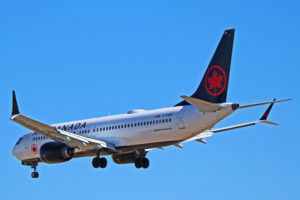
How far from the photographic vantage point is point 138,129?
5128cm

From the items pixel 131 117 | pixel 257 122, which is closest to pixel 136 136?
pixel 131 117

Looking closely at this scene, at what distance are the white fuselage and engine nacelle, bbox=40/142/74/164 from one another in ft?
8.71

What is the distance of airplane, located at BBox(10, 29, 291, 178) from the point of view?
48.1m

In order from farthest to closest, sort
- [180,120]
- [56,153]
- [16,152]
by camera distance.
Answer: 1. [16,152]
2. [56,153]
3. [180,120]

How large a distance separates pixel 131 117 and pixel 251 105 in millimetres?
10794

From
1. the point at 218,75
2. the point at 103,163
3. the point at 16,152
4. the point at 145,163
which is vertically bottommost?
the point at 103,163

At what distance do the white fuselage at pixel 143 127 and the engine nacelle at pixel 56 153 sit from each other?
2.66m

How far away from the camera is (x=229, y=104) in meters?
46.8

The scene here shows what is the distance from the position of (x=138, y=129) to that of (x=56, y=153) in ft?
21.9

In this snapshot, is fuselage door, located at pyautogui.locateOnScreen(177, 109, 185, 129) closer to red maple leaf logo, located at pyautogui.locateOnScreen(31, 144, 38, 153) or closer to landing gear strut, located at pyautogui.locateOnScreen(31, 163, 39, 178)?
red maple leaf logo, located at pyautogui.locateOnScreen(31, 144, 38, 153)

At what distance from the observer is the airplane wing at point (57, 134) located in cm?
4894

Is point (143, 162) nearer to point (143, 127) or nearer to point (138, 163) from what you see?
point (138, 163)

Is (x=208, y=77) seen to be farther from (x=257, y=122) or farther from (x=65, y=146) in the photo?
(x=65, y=146)

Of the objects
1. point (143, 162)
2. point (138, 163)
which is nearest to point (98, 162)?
point (138, 163)
